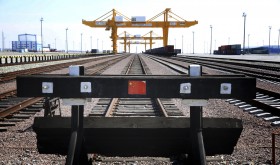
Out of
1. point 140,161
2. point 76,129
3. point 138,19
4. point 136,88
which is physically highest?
point 138,19

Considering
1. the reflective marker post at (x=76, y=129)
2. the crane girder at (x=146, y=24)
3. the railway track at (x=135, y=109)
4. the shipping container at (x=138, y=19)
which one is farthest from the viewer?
the shipping container at (x=138, y=19)

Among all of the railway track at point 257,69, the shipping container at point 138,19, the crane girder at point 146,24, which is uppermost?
the shipping container at point 138,19

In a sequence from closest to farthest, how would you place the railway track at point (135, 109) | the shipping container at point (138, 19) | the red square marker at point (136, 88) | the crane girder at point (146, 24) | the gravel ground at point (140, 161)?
the red square marker at point (136, 88) → the gravel ground at point (140, 161) → the railway track at point (135, 109) → the crane girder at point (146, 24) → the shipping container at point (138, 19)

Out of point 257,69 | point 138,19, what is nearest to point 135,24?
point 138,19

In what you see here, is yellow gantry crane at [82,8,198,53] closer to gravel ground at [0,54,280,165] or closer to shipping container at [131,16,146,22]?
shipping container at [131,16,146,22]

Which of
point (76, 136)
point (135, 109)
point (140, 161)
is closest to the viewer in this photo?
point (76, 136)

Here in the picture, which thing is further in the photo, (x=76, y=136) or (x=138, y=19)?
(x=138, y=19)

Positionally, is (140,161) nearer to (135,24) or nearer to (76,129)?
(76,129)

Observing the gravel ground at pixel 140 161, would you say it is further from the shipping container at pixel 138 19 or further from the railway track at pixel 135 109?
the shipping container at pixel 138 19

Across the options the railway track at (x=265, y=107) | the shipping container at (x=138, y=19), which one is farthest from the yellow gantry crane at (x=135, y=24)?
the railway track at (x=265, y=107)

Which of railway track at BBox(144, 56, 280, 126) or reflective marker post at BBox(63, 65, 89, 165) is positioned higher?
reflective marker post at BBox(63, 65, 89, 165)

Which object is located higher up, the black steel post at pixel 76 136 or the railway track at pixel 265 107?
the black steel post at pixel 76 136

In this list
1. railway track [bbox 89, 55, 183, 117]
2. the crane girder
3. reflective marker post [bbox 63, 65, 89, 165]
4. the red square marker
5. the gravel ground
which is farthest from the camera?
the crane girder

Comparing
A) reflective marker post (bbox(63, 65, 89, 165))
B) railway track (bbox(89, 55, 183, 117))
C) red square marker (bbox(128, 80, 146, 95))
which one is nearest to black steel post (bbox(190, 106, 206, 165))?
red square marker (bbox(128, 80, 146, 95))
